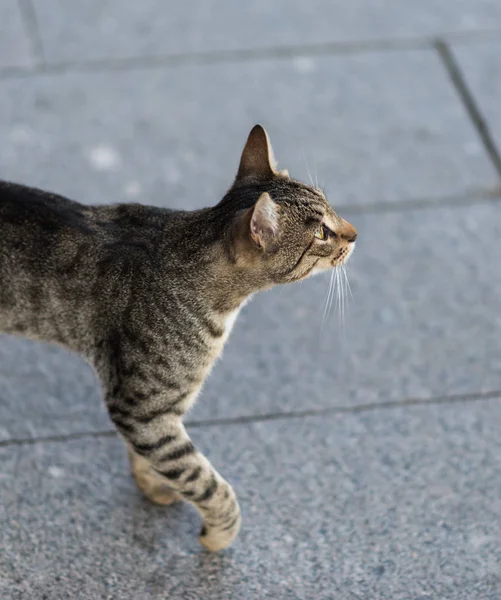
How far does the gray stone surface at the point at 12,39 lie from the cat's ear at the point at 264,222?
305 cm

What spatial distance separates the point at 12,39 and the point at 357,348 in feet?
9.66

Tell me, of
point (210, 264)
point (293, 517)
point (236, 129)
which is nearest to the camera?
point (210, 264)

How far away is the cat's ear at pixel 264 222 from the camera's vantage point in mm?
2627

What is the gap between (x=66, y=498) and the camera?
11.0 ft

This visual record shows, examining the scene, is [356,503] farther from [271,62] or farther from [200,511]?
[271,62]

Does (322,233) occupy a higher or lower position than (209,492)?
higher

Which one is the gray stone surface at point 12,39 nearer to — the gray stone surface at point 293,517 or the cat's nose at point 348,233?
the gray stone surface at point 293,517

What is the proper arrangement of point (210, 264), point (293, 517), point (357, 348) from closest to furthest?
point (210, 264), point (293, 517), point (357, 348)

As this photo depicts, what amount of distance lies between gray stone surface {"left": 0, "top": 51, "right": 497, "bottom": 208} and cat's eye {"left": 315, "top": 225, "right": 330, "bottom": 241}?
5.46 ft

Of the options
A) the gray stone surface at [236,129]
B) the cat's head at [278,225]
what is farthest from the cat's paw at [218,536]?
the gray stone surface at [236,129]

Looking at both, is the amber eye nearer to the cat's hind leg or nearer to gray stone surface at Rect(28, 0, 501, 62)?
the cat's hind leg

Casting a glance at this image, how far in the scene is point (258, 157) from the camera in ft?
9.89

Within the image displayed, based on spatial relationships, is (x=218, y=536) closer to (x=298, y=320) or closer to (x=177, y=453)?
(x=177, y=453)

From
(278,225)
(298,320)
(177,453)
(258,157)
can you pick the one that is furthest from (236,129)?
(177,453)
